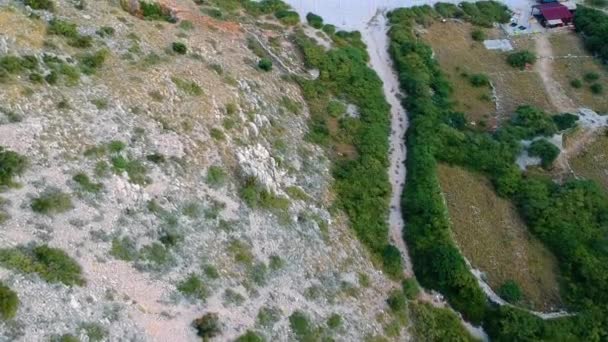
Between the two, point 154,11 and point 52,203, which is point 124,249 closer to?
point 52,203

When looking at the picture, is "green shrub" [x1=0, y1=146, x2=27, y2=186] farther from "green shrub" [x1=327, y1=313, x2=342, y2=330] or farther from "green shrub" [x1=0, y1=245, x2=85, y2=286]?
"green shrub" [x1=327, y1=313, x2=342, y2=330]

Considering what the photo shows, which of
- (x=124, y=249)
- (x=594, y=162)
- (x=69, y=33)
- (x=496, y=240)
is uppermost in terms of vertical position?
(x=69, y=33)

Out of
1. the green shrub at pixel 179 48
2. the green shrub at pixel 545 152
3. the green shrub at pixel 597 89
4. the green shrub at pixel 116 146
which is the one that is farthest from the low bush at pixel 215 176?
the green shrub at pixel 597 89

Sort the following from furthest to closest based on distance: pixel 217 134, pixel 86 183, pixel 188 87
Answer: pixel 188 87
pixel 217 134
pixel 86 183

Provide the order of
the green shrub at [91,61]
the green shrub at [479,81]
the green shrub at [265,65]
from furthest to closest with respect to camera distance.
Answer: the green shrub at [479,81] → the green shrub at [265,65] → the green shrub at [91,61]

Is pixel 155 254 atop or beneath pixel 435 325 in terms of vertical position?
atop

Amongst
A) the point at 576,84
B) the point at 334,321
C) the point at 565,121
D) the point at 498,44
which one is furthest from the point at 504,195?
the point at 498,44

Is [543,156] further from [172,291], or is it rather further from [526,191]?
[172,291]

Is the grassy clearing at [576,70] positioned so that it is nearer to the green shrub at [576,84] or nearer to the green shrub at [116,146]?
the green shrub at [576,84]
